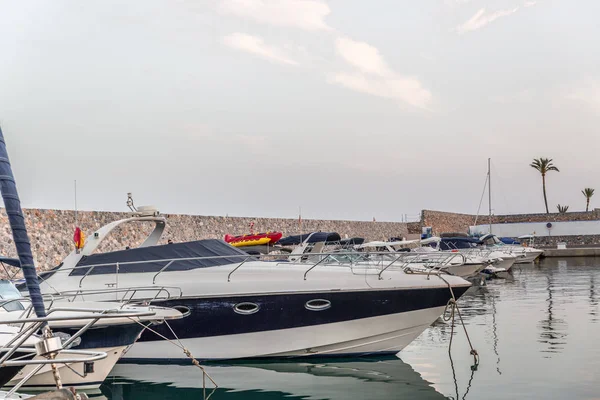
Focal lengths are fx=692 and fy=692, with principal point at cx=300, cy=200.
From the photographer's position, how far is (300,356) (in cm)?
984

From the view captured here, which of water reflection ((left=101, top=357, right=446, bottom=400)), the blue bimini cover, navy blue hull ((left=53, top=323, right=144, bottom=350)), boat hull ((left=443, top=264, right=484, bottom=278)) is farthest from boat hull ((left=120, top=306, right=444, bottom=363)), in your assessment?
boat hull ((left=443, top=264, right=484, bottom=278))

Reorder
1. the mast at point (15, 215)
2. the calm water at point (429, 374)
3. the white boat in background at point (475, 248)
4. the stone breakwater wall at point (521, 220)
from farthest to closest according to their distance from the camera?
the stone breakwater wall at point (521, 220) → the white boat in background at point (475, 248) → the calm water at point (429, 374) → the mast at point (15, 215)

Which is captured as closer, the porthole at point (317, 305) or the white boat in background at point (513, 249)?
the porthole at point (317, 305)

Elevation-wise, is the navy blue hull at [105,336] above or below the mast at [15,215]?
below

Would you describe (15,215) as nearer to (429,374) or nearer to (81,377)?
(81,377)

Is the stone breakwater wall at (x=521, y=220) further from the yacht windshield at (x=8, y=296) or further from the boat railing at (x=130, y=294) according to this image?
the yacht windshield at (x=8, y=296)

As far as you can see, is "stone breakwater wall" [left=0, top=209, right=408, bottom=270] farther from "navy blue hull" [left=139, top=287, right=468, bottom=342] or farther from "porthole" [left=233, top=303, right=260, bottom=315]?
"porthole" [left=233, top=303, right=260, bottom=315]

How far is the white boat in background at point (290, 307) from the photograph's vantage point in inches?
380

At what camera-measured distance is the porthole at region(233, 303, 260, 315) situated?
964 cm

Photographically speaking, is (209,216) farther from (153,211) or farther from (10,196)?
(10,196)

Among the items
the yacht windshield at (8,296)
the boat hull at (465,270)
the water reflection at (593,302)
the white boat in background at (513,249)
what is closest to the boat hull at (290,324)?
the yacht windshield at (8,296)

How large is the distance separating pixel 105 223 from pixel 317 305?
57.6 ft

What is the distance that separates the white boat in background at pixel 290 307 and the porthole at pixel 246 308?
14mm

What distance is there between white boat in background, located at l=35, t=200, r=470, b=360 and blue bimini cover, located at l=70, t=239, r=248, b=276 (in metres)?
0.18
